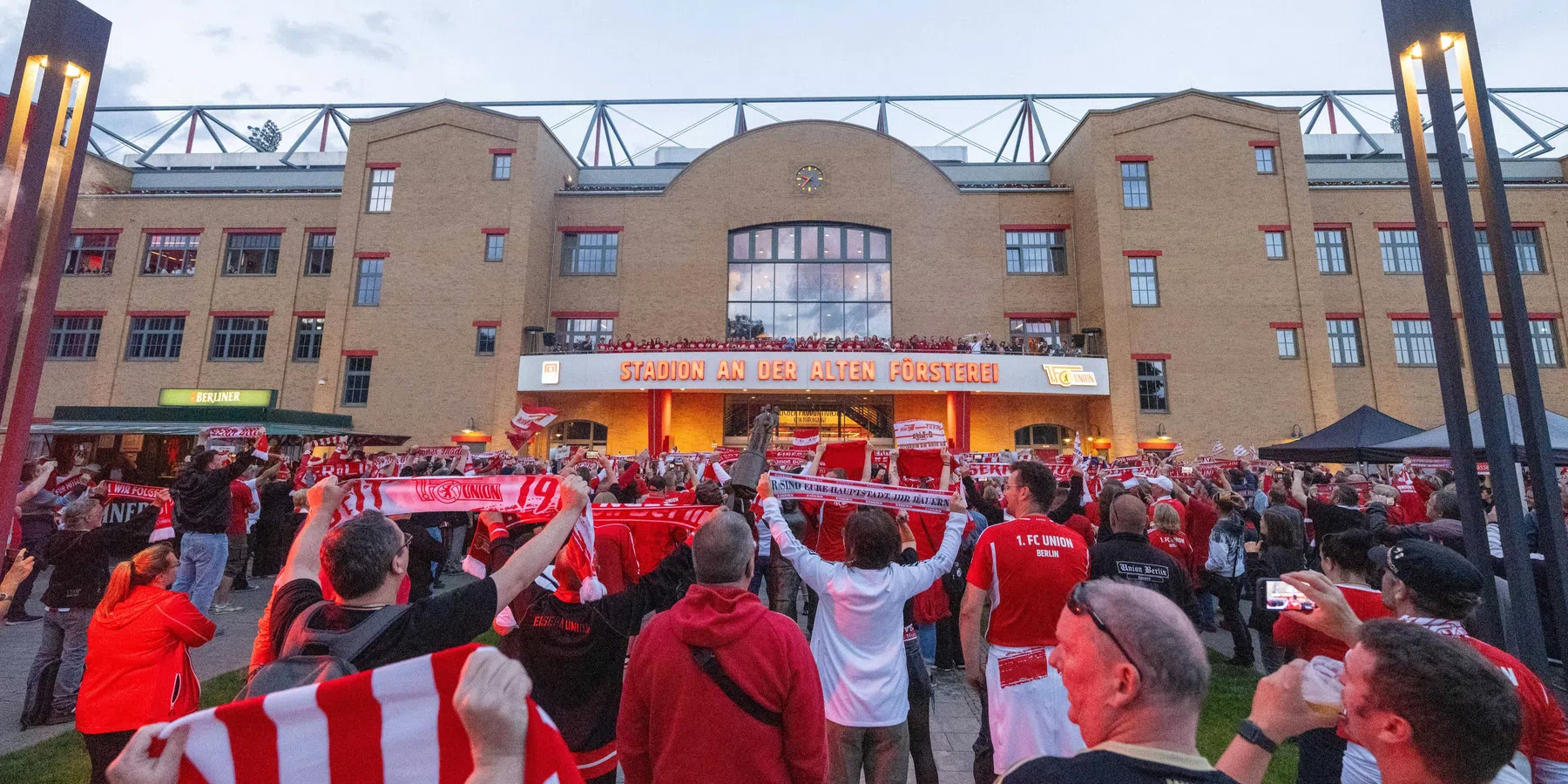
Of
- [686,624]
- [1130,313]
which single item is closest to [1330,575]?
[686,624]

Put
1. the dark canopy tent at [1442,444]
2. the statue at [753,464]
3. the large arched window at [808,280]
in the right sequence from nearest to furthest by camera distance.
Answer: the statue at [753,464] < the dark canopy tent at [1442,444] < the large arched window at [808,280]

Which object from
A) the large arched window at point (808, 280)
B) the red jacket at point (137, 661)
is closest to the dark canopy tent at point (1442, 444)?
the red jacket at point (137, 661)

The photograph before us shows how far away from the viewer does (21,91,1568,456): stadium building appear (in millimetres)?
26109

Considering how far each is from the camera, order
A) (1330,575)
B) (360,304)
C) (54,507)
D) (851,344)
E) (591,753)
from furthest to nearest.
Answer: (360,304)
(851,344)
(54,507)
(1330,575)
(591,753)

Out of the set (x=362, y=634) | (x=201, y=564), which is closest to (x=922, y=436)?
(x=362, y=634)

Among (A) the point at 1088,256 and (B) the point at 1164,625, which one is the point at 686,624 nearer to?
(B) the point at 1164,625

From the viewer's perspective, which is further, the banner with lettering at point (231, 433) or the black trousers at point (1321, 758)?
the banner with lettering at point (231, 433)

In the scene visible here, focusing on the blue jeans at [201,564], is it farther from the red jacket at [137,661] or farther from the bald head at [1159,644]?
the bald head at [1159,644]

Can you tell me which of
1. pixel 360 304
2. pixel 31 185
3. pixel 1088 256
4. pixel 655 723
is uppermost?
pixel 1088 256

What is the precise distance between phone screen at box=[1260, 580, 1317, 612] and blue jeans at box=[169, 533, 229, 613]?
1047 cm

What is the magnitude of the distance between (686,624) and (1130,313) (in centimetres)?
2847

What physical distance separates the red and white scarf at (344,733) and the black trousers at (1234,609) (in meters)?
8.86

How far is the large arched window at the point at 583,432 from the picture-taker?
27.5 meters

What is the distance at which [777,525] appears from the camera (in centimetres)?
405
